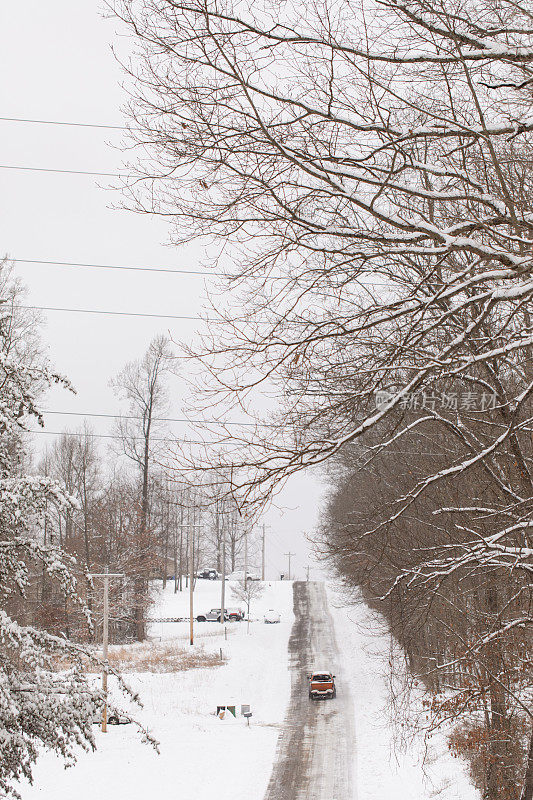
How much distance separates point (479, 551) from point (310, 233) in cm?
306

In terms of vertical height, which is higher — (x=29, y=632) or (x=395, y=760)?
(x=29, y=632)

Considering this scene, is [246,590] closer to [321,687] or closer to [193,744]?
[321,687]

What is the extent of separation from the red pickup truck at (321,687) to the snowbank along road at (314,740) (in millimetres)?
198

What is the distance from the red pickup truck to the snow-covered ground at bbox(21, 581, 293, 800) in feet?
3.67

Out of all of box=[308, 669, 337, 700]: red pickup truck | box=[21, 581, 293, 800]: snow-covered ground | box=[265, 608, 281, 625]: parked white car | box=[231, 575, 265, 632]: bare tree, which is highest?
box=[231, 575, 265, 632]: bare tree

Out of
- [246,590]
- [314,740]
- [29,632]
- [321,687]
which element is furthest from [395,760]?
[246,590]

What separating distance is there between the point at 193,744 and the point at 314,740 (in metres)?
3.22

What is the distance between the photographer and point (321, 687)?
26.5m

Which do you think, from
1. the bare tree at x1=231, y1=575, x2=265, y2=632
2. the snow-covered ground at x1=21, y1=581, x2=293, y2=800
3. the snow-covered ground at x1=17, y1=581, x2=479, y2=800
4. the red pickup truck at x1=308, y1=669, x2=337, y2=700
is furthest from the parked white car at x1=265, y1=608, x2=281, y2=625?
the red pickup truck at x1=308, y1=669, x2=337, y2=700

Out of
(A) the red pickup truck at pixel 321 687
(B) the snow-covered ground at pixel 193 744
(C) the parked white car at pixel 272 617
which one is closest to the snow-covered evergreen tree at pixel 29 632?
(B) the snow-covered ground at pixel 193 744

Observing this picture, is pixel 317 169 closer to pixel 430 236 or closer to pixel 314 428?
pixel 430 236

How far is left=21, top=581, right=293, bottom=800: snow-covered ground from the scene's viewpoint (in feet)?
55.6

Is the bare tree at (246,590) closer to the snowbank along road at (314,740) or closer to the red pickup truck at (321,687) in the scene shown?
the snowbank along road at (314,740)

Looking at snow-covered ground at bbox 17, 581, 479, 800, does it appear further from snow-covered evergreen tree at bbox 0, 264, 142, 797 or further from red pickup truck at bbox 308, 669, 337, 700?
snow-covered evergreen tree at bbox 0, 264, 142, 797
